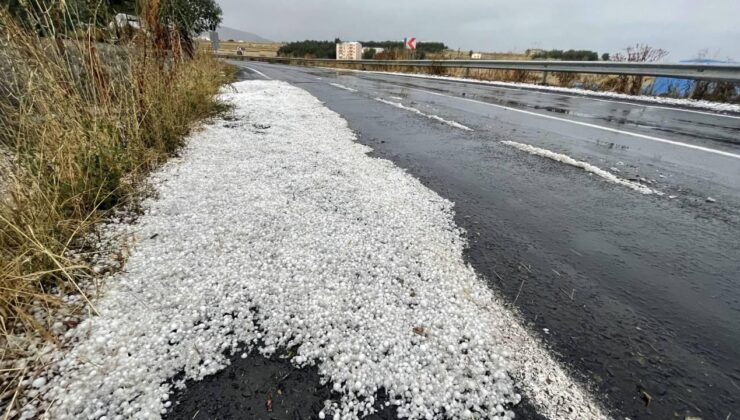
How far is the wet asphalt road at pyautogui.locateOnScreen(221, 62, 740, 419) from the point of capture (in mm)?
1266

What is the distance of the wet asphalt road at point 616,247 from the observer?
4.15 ft

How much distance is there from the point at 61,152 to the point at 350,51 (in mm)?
43368

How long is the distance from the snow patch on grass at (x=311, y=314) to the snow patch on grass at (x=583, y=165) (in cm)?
182

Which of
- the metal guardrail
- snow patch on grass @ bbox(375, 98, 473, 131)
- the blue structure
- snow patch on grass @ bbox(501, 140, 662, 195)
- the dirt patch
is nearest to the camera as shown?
the dirt patch

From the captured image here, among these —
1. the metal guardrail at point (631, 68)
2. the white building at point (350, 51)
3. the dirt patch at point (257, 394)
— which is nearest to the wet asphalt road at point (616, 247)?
the dirt patch at point (257, 394)

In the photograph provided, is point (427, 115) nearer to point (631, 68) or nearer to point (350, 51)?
point (631, 68)

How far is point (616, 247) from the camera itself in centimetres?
210

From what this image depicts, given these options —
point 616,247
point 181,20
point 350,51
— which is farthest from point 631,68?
point 350,51

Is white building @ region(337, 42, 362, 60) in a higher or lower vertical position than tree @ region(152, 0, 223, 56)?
higher

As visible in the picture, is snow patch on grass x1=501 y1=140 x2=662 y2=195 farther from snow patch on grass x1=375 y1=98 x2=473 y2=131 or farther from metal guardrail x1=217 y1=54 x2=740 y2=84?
metal guardrail x1=217 y1=54 x2=740 y2=84

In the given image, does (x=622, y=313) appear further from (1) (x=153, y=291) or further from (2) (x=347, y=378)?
(1) (x=153, y=291)

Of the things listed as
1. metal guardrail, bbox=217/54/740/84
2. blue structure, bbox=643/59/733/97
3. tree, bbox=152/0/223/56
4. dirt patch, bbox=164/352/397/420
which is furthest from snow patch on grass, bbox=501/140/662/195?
blue structure, bbox=643/59/733/97

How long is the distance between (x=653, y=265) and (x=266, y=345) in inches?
82.1

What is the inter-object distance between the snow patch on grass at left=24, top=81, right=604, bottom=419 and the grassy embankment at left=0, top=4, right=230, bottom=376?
20cm
